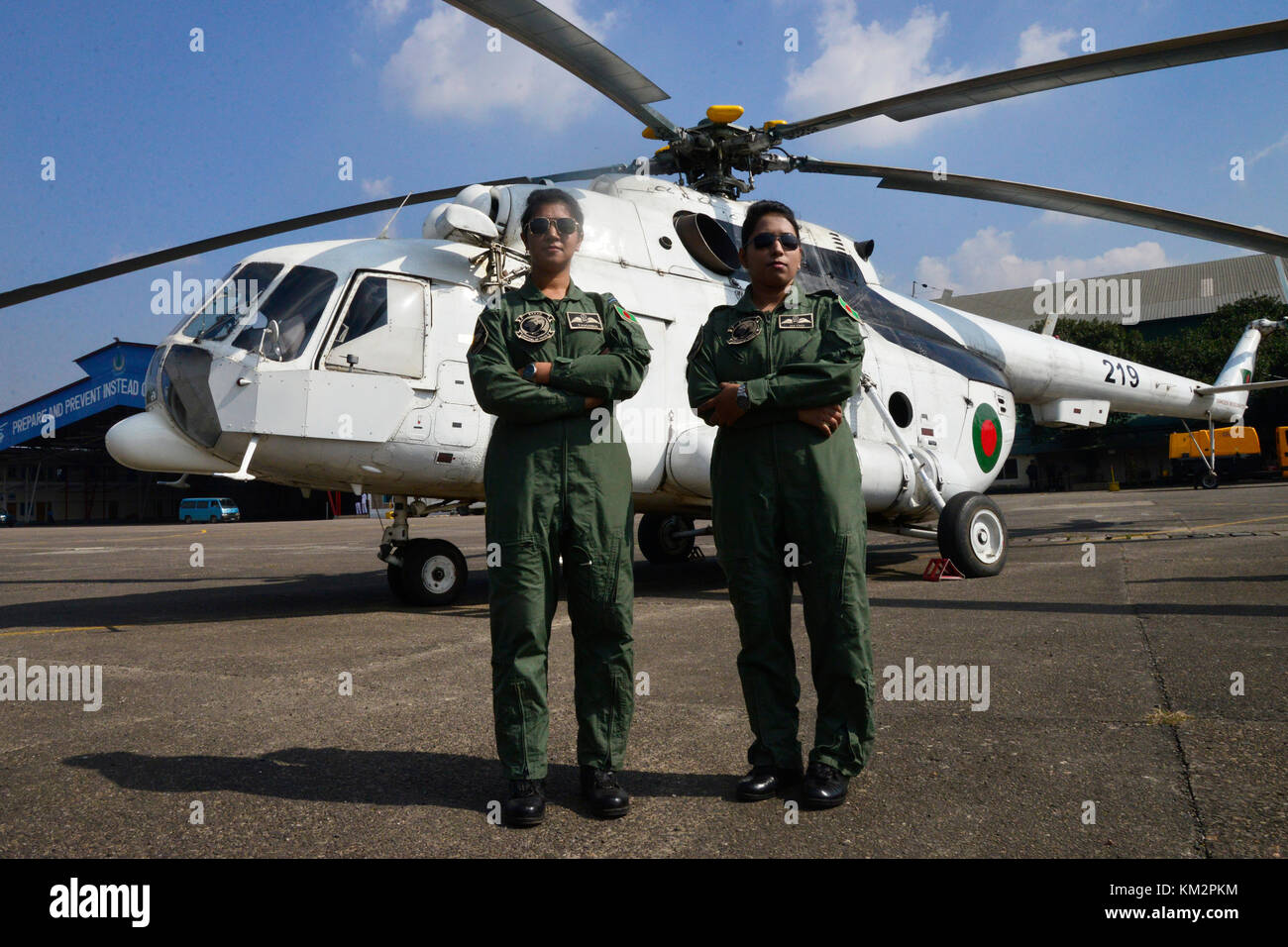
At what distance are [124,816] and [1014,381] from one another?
11582mm

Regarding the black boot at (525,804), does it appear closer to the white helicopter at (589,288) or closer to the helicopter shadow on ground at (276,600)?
the white helicopter at (589,288)

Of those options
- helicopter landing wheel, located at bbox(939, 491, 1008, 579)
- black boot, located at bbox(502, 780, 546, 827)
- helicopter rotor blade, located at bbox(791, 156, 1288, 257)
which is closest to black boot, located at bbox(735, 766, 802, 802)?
black boot, located at bbox(502, 780, 546, 827)

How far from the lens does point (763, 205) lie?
3.31 m

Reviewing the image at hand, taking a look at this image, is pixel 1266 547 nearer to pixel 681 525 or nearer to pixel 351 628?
pixel 681 525

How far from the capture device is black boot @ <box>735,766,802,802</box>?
2.94 meters

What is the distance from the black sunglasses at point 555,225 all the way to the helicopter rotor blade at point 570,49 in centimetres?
302

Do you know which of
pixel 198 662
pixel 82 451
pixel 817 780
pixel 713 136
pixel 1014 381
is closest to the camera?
pixel 817 780

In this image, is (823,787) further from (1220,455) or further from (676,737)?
(1220,455)

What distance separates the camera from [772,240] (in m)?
3.25

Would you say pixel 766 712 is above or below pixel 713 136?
below

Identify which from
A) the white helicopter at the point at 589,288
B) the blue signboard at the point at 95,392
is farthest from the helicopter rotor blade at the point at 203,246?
the blue signboard at the point at 95,392
